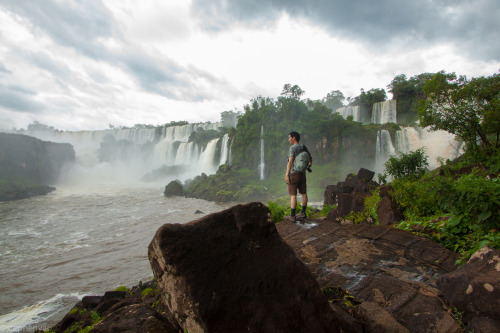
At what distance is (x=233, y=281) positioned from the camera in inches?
67.6

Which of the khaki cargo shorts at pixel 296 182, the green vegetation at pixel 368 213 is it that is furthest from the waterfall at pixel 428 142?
the khaki cargo shorts at pixel 296 182

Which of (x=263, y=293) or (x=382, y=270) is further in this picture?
(x=382, y=270)

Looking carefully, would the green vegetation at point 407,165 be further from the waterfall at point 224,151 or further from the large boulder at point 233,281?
the waterfall at point 224,151

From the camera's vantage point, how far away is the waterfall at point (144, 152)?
3950cm

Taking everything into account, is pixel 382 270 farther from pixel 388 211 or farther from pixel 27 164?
pixel 27 164

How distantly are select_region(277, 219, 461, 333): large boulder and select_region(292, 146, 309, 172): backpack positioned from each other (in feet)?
3.90

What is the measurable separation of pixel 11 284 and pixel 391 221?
34.2 feet

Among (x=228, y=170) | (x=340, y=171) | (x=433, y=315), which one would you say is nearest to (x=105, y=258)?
(x=433, y=315)

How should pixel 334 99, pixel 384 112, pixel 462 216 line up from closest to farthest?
pixel 462 216
pixel 384 112
pixel 334 99

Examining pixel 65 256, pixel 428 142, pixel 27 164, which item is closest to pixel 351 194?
pixel 65 256

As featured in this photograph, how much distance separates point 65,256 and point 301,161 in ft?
32.6

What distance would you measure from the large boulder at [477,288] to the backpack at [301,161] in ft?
10.4

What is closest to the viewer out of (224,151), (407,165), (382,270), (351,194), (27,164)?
(382,270)

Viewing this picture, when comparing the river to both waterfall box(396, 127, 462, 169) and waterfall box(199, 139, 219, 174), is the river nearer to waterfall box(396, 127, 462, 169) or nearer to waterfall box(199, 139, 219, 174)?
waterfall box(199, 139, 219, 174)
